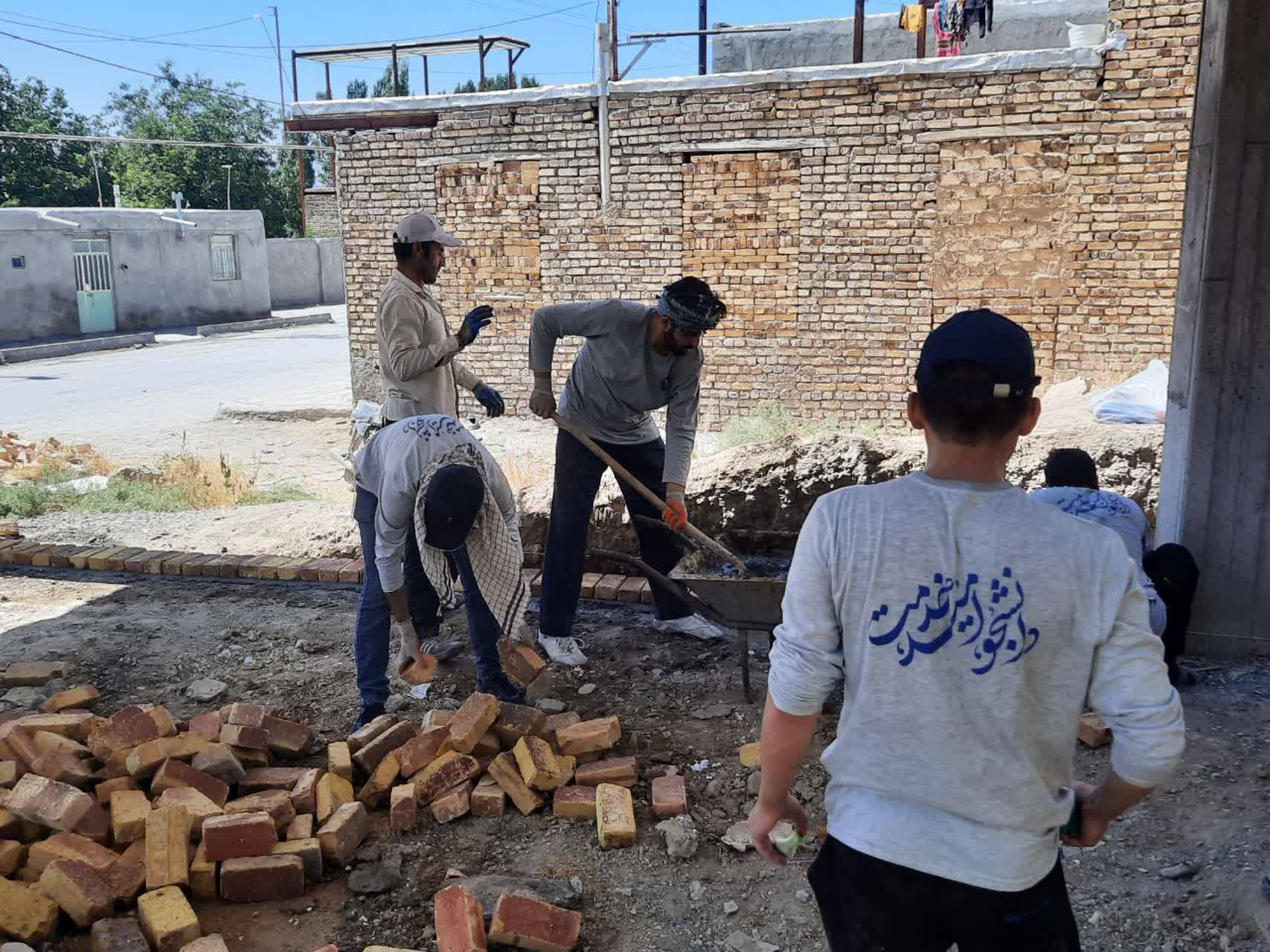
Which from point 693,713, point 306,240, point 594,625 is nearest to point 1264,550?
point 693,713

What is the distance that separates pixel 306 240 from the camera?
34.8 m

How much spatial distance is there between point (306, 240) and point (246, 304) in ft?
17.5

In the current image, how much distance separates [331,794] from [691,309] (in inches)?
88.7

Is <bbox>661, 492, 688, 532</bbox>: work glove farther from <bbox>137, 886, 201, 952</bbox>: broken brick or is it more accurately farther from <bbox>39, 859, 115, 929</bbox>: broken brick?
<bbox>39, 859, 115, 929</bbox>: broken brick

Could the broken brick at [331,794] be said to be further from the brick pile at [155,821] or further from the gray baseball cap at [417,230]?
the gray baseball cap at [417,230]

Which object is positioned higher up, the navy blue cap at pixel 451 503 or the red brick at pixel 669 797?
the navy blue cap at pixel 451 503

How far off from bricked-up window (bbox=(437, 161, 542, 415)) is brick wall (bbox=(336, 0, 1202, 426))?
0.03 metres

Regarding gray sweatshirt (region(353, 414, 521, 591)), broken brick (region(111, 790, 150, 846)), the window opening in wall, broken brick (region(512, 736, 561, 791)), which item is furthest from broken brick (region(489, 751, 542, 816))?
the window opening in wall

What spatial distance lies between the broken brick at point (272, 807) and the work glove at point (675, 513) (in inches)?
77.3

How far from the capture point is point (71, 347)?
23031 millimetres

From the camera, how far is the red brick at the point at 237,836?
10.3 feet

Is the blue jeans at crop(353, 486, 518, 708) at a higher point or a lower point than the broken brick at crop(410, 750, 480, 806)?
higher

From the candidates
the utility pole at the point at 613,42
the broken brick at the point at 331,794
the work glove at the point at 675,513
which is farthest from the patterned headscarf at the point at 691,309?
the utility pole at the point at 613,42

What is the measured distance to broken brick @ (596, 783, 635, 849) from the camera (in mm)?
3320
